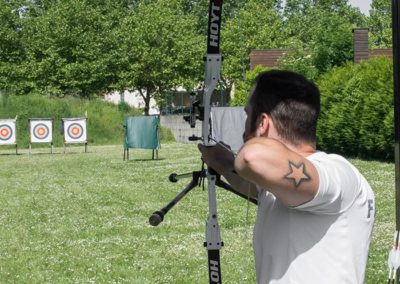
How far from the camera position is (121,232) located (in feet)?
27.9

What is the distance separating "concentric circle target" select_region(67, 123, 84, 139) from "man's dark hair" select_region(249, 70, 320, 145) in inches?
1086

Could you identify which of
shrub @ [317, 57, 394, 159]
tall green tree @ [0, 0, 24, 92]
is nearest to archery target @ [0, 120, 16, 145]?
shrub @ [317, 57, 394, 159]

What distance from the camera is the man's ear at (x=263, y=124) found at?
2.00m

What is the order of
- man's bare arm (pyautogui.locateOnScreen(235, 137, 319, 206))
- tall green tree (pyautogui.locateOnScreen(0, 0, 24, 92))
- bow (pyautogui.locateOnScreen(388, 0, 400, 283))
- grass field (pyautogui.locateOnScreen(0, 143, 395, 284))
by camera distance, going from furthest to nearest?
A: tall green tree (pyautogui.locateOnScreen(0, 0, 24, 92))
grass field (pyautogui.locateOnScreen(0, 143, 395, 284))
bow (pyautogui.locateOnScreen(388, 0, 400, 283))
man's bare arm (pyautogui.locateOnScreen(235, 137, 319, 206))

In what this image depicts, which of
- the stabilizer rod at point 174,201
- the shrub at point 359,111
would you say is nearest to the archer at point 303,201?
the stabilizer rod at point 174,201

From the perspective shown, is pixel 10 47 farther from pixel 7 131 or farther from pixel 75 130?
pixel 75 130

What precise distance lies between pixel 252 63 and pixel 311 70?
40.9 ft

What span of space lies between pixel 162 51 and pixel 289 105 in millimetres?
40036

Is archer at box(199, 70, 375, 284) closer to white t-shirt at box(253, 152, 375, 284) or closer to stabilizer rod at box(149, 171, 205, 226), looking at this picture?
white t-shirt at box(253, 152, 375, 284)

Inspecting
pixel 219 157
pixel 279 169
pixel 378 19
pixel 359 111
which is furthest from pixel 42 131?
pixel 378 19

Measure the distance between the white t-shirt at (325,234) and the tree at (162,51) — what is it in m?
38.3

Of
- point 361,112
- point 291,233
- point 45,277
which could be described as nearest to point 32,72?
point 361,112

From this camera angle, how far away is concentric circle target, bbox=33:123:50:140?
2942cm

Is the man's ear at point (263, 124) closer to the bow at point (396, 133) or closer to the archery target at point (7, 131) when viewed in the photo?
the bow at point (396, 133)
